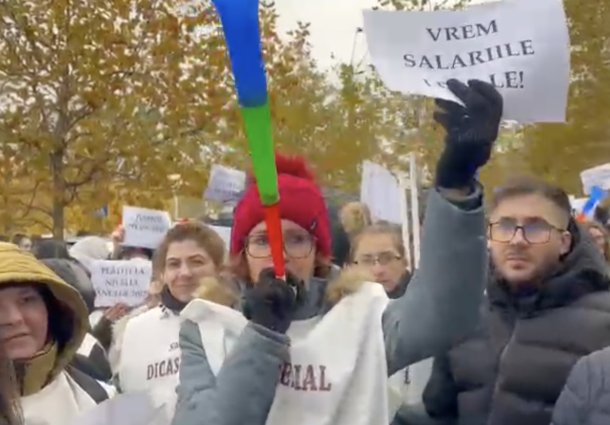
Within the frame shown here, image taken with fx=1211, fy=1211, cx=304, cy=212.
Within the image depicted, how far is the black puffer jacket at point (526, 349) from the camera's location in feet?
12.0

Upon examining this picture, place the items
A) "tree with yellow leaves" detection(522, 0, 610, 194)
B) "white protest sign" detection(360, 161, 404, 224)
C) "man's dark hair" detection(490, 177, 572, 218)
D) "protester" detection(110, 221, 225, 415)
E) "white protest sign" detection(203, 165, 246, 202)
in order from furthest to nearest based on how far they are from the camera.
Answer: "tree with yellow leaves" detection(522, 0, 610, 194), "white protest sign" detection(203, 165, 246, 202), "white protest sign" detection(360, 161, 404, 224), "protester" detection(110, 221, 225, 415), "man's dark hair" detection(490, 177, 572, 218)

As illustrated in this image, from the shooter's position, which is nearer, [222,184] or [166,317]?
A: [166,317]

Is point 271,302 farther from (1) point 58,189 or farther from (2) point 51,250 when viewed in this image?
(1) point 58,189

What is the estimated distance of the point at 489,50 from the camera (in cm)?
332

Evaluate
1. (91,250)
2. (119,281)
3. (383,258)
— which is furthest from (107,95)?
(383,258)

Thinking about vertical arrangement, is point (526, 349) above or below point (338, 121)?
below

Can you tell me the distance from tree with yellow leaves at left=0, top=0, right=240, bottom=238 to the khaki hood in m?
11.1

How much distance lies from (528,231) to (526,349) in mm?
374

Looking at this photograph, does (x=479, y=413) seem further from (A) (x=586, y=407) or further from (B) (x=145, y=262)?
(B) (x=145, y=262)

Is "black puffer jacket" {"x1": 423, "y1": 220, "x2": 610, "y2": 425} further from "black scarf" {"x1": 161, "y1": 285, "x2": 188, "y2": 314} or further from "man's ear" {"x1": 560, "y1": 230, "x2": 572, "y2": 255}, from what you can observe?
"black scarf" {"x1": 161, "y1": 285, "x2": 188, "y2": 314}

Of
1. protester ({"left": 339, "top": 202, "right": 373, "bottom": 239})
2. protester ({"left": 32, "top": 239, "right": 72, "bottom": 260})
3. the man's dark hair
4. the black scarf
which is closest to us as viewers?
the man's dark hair

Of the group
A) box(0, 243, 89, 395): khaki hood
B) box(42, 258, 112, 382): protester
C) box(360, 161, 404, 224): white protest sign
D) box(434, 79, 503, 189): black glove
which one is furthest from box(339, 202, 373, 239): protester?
box(434, 79, 503, 189): black glove

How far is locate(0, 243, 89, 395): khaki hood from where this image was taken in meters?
3.02

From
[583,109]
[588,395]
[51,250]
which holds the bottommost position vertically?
[588,395]
